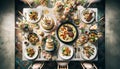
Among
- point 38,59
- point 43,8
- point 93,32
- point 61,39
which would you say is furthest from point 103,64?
point 43,8

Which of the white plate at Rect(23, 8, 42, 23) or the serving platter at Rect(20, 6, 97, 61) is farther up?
the white plate at Rect(23, 8, 42, 23)

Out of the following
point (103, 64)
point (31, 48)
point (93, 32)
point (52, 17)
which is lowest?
point (103, 64)

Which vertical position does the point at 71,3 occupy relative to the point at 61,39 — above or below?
above

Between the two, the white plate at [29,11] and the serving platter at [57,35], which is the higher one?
the white plate at [29,11]

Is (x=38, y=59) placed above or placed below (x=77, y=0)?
below

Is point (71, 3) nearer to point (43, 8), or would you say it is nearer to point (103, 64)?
point (43, 8)

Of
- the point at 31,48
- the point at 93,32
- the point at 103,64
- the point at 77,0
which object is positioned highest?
the point at 77,0

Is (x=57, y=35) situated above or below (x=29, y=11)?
below

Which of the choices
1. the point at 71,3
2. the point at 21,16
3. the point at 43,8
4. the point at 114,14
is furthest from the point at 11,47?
the point at 114,14

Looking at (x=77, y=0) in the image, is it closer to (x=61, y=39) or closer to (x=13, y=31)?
(x=61, y=39)
